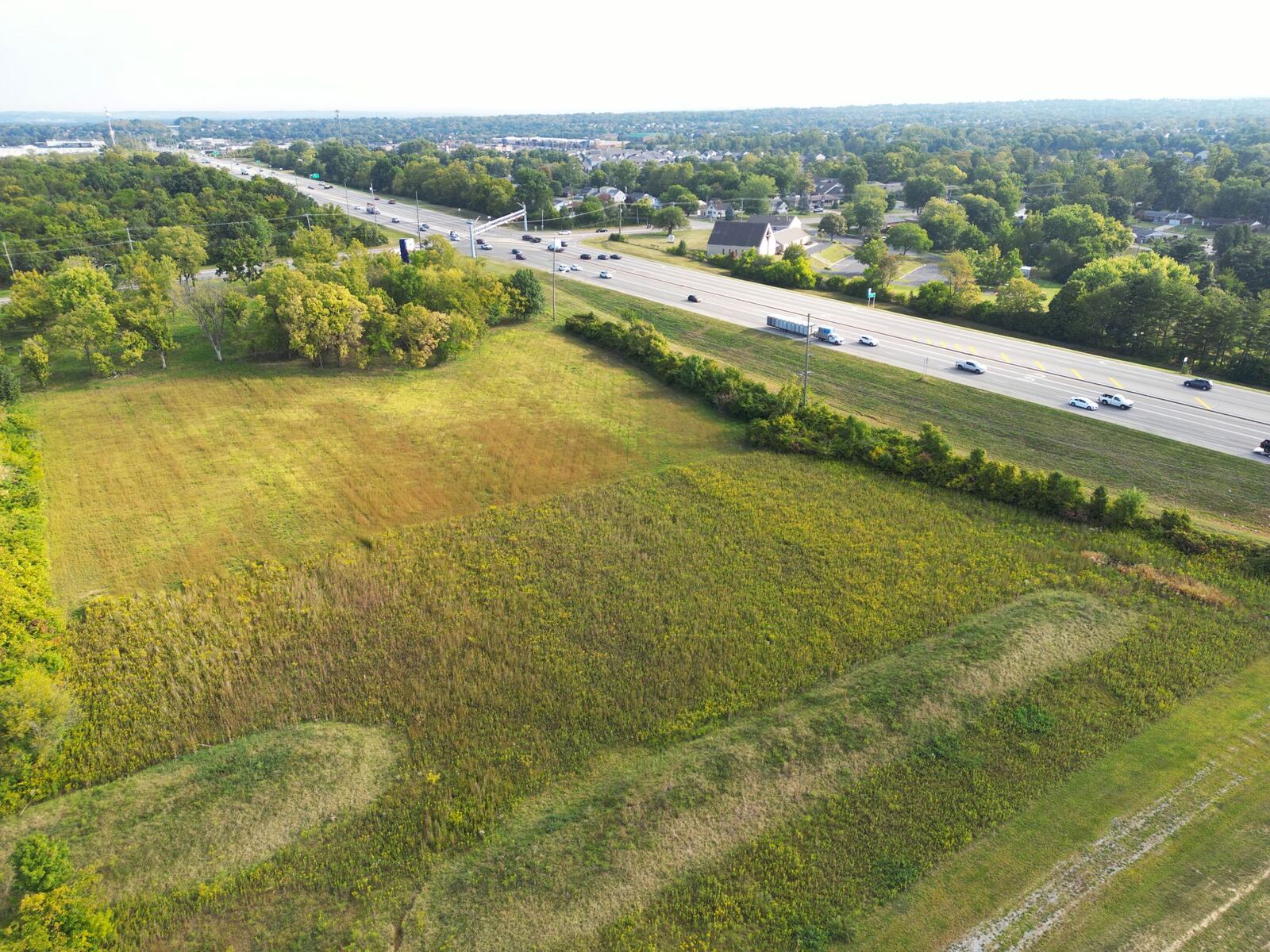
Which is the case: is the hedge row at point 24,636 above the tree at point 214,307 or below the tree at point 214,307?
below

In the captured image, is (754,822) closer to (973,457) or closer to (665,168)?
(973,457)

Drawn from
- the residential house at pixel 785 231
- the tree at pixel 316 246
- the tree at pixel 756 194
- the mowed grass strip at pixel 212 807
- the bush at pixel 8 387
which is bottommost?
the mowed grass strip at pixel 212 807

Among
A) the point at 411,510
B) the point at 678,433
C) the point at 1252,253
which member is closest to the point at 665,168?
the point at 1252,253

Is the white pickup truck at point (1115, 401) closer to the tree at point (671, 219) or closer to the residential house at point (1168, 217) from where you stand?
the tree at point (671, 219)

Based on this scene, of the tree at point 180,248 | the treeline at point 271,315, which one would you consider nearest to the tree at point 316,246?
the treeline at point 271,315

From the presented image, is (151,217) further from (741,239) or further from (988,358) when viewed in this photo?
(988,358)

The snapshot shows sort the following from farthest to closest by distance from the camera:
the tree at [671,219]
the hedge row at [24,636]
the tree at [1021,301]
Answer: the tree at [671,219], the tree at [1021,301], the hedge row at [24,636]

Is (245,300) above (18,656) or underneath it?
above
